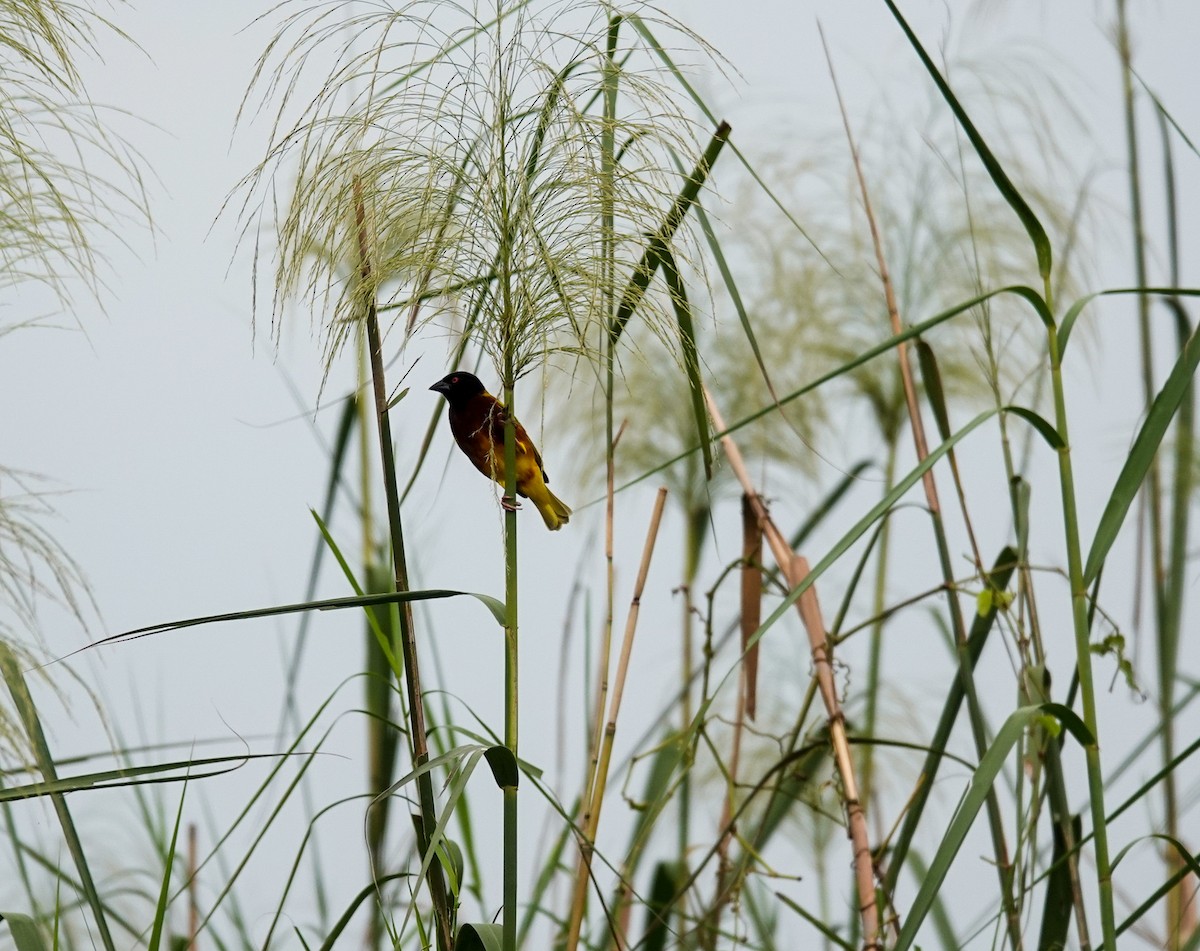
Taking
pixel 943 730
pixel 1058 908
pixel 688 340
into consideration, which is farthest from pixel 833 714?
pixel 688 340

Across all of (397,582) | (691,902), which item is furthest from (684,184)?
(691,902)

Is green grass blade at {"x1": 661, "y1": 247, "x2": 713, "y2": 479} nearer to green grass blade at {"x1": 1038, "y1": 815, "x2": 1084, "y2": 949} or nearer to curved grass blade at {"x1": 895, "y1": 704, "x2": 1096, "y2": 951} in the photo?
curved grass blade at {"x1": 895, "y1": 704, "x2": 1096, "y2": 951}

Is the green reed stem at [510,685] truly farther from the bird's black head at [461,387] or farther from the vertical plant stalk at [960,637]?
the vertical plant stalk at [960,637]

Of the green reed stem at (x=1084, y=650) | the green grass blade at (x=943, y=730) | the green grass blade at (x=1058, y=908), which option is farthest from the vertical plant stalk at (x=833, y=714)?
the green reed stem at (x=1084, y=650)

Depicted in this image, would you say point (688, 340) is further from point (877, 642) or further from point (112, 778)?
point (877, 642)

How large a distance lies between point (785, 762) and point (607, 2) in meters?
0.69

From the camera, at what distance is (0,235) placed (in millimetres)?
1002

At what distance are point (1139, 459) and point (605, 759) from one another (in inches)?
16.6

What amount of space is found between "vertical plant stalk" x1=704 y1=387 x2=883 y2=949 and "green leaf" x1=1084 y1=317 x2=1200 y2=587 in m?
0.32

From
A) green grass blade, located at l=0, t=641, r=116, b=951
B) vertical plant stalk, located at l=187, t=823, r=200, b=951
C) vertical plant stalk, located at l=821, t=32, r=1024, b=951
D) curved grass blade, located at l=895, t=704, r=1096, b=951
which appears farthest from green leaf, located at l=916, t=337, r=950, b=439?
vertical plant stalk, located at l=187, t=823, r=200, b=951

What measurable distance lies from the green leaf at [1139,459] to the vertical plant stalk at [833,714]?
0.32 meters

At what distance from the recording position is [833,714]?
1.14m

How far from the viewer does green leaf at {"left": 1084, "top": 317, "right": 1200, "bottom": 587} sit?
782 millimetres

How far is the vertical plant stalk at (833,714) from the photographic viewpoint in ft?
3.59
